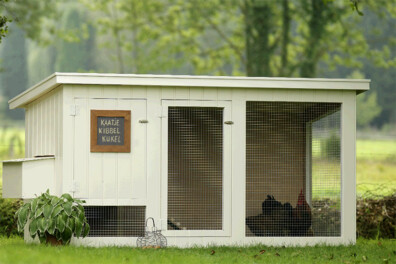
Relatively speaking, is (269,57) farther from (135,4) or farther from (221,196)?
(221,196)

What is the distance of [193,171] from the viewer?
30.3 ft

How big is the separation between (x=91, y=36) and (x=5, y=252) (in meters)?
20.1

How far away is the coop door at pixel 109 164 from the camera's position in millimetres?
9094

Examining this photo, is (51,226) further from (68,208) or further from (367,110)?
(367,110)

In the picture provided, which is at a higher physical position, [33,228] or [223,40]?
[223,40]

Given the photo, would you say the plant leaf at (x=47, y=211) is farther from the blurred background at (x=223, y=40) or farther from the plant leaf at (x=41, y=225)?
the blurred background at (x=223, y=40)

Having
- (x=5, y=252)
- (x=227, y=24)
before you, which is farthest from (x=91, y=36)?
(x=5, y=252)

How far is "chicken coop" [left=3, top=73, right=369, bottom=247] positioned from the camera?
912 centimetres

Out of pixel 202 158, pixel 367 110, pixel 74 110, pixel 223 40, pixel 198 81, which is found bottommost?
pixel 202 158

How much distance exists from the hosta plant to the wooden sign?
85 cm

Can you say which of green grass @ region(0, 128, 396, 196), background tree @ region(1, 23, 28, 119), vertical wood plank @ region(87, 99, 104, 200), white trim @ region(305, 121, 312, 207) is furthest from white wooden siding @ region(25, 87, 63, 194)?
background tree @ region(1, 23, 28, 119)

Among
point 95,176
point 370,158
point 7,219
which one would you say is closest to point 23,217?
point 95,176

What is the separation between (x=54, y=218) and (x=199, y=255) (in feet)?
5.77

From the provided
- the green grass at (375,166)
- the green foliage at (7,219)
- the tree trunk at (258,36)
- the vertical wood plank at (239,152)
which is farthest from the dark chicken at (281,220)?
the tree trunk at (258,36)
